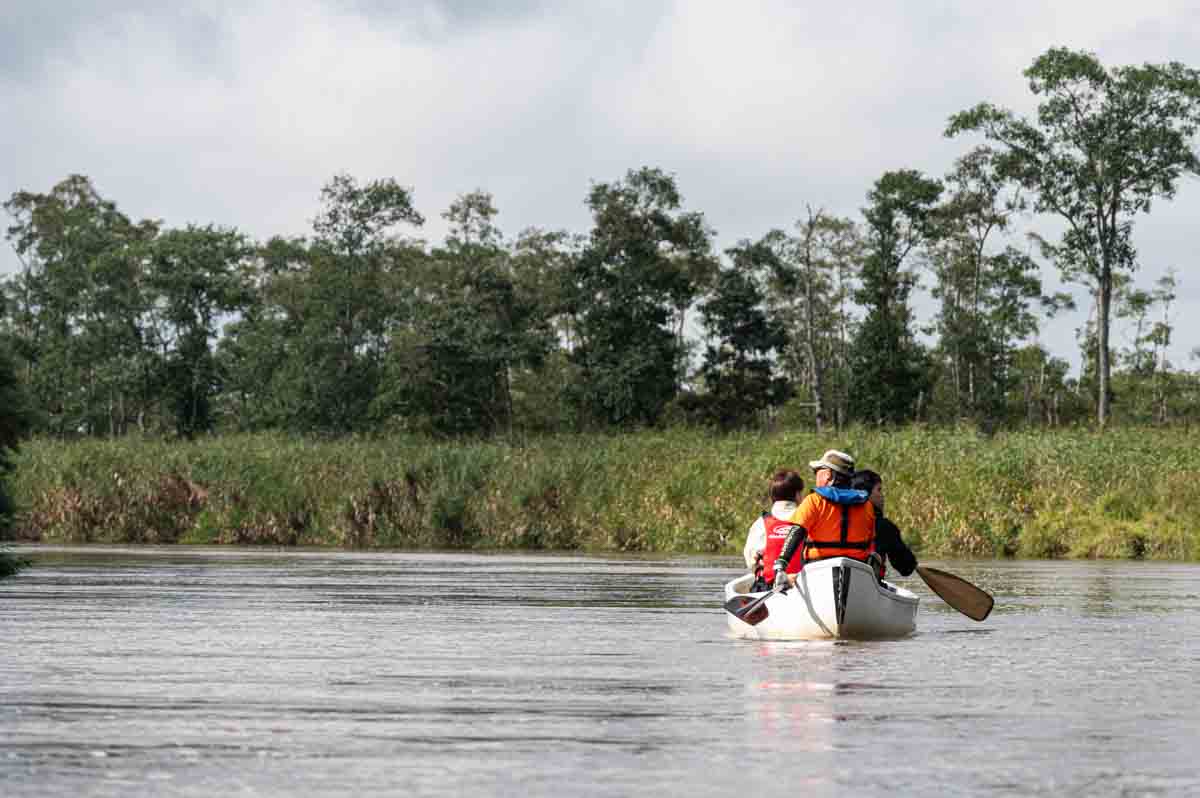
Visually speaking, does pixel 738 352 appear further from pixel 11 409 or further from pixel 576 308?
pixel 11 409

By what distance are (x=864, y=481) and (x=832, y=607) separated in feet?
5.53

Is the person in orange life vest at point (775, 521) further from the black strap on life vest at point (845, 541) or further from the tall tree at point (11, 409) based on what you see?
the tall tree at point (11, 409)

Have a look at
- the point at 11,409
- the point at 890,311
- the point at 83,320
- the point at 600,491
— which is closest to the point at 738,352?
the point at 890,311

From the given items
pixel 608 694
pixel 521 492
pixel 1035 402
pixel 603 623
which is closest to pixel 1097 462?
pixel 521 492

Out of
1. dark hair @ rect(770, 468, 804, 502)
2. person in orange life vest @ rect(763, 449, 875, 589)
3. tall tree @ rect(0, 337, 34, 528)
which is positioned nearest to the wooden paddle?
person in orange life vest @ rect(763, 449, 875, 589)

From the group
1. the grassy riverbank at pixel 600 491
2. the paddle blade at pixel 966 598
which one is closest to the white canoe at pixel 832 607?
the paddle blade at pixel 966 598

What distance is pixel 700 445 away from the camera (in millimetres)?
47500

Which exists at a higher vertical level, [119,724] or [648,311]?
[648,311]

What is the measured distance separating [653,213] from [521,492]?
47.1m

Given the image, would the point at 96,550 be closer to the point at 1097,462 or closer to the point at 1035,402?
the point at 1097,462

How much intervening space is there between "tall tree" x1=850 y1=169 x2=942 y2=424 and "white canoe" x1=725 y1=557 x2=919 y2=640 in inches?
2761

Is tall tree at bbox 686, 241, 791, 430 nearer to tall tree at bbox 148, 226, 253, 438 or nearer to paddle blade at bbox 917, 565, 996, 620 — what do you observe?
tall tree at bbox 148, 226, 253, 438

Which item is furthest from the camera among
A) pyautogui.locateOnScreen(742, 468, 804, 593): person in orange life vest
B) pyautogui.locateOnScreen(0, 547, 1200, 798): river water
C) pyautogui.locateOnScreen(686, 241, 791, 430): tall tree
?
pyautogui.locateOnScreen(686, 241, 791, 430): tall tree

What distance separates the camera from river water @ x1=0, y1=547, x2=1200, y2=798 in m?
9.76
